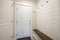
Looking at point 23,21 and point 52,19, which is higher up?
point 52,19

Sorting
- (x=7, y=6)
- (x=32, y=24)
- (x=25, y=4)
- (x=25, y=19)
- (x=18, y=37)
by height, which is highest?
(x=25, y=4)

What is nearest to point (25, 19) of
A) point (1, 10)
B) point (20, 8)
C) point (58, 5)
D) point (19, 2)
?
point (20, 8)

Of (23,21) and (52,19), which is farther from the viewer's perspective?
(23,21)

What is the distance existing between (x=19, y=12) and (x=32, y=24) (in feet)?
3.50

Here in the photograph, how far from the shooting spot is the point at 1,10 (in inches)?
69.6

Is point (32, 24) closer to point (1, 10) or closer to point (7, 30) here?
point (7, 30)

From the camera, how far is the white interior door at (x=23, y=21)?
334cm

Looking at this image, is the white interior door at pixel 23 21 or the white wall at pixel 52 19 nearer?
the white wall at pixel 52 19

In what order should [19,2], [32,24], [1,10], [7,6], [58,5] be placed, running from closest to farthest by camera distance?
[58,5], [1,10], [7,6], [19,2], [32,24]

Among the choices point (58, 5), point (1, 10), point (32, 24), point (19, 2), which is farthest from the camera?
Result: point (32, 24)

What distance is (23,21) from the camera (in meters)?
3.46

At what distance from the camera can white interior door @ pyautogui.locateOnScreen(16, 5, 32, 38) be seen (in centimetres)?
334

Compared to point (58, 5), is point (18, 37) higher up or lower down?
lower down

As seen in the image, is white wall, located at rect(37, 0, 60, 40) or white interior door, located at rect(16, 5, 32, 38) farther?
white interior door, located at rect(16, 5, 32, 38)
